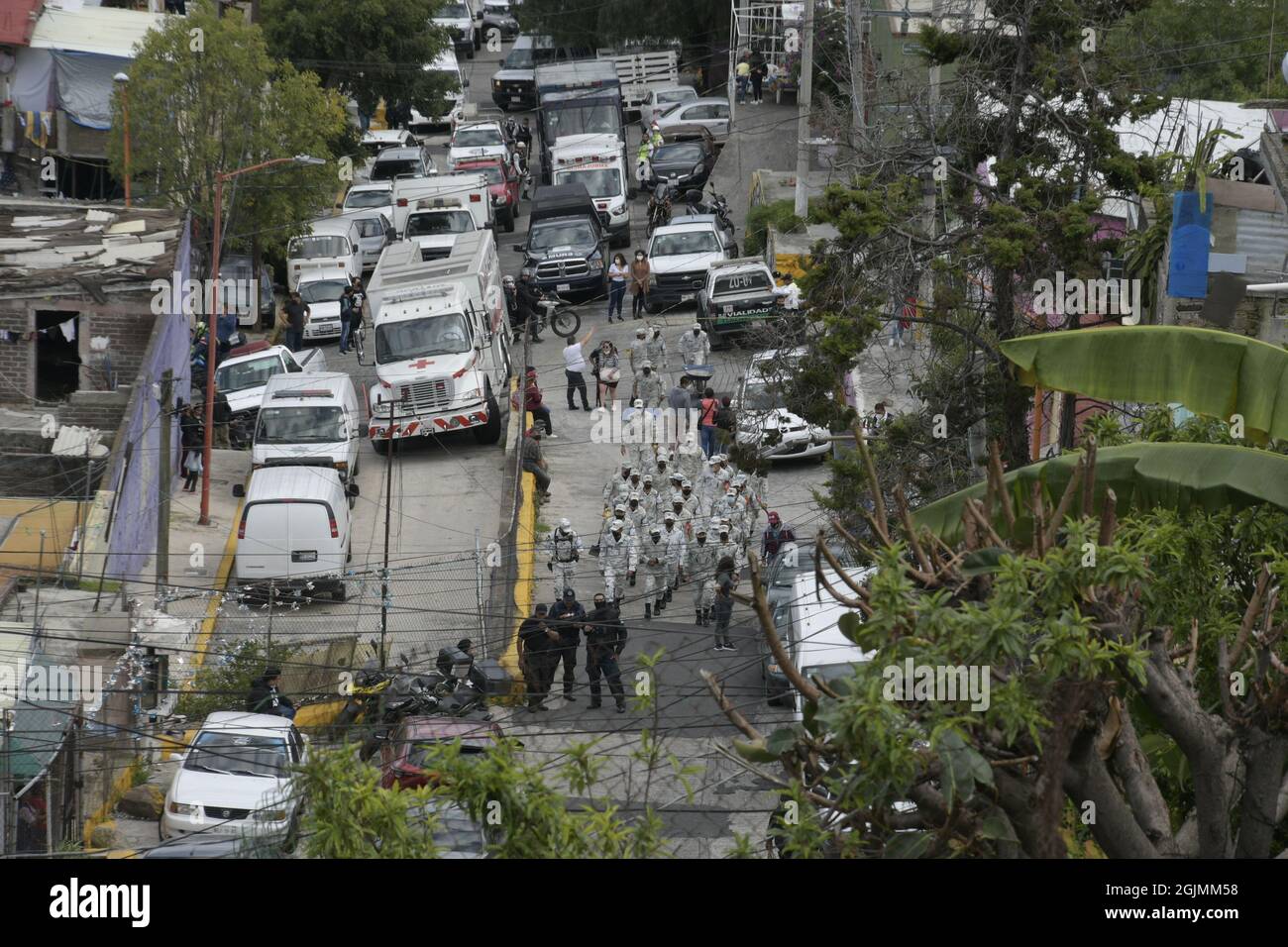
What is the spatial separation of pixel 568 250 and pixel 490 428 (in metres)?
8.47

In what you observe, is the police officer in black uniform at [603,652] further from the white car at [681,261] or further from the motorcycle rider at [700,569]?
the white car at [681,261]

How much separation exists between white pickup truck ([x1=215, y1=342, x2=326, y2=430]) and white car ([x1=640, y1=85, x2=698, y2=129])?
2245cm

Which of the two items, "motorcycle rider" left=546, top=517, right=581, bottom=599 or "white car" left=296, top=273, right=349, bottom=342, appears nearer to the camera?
"motorcycle rider" left=546, top=517, right=581, bottom=599

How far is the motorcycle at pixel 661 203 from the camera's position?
41250 mm

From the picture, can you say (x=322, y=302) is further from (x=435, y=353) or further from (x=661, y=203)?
(x=661, y=203)

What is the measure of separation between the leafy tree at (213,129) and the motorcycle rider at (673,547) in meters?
17.3

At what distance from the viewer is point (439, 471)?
28.4m

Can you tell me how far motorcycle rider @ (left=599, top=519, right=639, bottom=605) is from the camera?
2164cm

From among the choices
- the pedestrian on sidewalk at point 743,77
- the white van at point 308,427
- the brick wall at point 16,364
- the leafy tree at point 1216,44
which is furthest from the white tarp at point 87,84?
the leafy tree at point 1216,44

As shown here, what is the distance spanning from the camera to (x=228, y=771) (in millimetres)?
18125

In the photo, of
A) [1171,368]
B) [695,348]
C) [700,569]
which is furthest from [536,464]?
[1171,368]

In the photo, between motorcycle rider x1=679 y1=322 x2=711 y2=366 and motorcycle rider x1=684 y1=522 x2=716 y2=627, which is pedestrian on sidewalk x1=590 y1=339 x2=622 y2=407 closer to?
motorcycle rider x1=679 y1=322 x2=711 y2=366

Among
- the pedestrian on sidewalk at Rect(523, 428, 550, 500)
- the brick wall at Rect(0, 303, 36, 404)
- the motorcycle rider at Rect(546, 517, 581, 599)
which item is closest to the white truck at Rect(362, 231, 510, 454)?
the pedestrian on sidewalk at Rect(523, 428, 550, 500)
